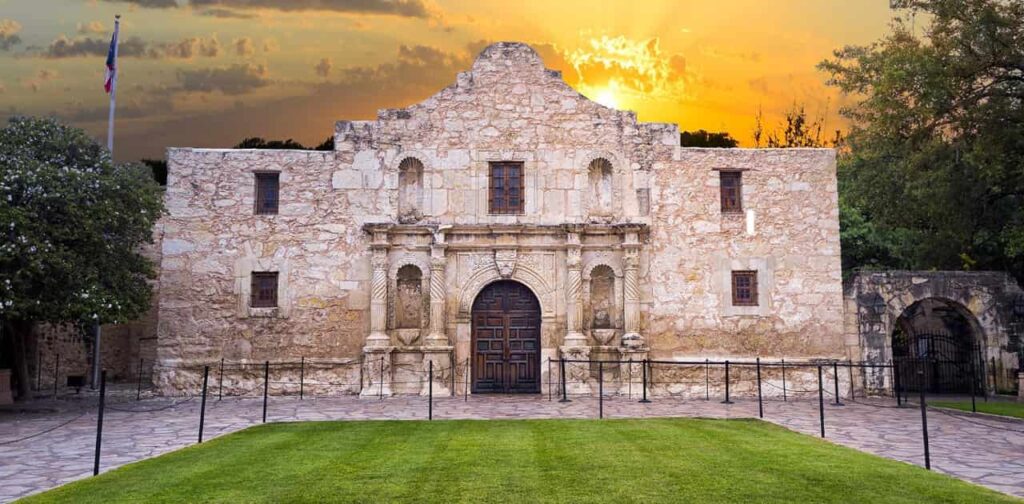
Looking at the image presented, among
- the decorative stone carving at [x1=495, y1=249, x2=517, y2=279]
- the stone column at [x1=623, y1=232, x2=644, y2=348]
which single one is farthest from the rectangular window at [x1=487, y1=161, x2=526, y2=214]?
the stone column at [x1=623, y1=232, x2=644, y2=348]

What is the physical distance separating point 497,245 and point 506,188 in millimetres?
1588

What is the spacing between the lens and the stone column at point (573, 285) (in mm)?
19297

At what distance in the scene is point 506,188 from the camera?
2011 cm

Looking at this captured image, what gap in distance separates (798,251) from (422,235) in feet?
32.1

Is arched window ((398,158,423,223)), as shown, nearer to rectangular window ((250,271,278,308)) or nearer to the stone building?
the stone building

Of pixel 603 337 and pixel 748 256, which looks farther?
pixel 748 256

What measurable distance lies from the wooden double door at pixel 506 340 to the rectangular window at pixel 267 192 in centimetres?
588

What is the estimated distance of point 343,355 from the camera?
765 inches

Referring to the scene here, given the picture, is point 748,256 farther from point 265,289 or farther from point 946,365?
point 265,289

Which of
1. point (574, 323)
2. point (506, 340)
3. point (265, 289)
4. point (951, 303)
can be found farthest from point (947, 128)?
point (265, 289)

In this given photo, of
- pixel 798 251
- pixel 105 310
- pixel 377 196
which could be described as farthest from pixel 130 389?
pixel 798 251

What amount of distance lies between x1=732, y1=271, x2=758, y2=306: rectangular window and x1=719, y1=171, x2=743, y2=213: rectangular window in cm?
171

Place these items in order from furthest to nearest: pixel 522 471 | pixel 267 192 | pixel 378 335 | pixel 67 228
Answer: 1. pixel 267 192
2. pixel 378 335
3. pixel 67 228
4. pixel 522 471

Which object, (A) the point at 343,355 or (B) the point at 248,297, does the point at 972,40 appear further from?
(B) the point at 248,297
